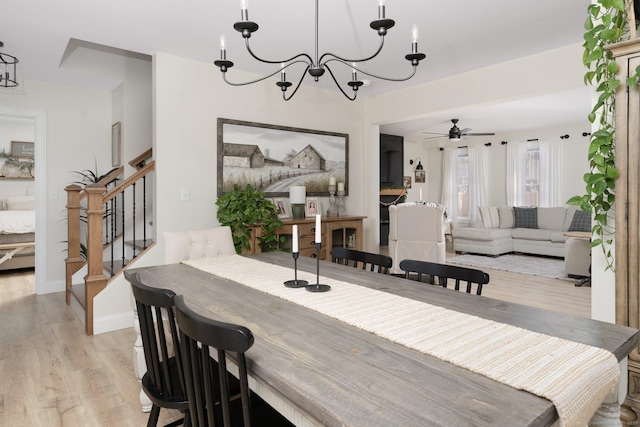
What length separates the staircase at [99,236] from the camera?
130 inches

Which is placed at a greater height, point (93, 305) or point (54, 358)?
point (93, 305)

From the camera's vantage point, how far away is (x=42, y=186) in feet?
15.3

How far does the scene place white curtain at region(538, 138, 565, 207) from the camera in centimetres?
803

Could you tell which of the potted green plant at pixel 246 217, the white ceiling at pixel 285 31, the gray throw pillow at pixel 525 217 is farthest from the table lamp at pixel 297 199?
the gray throw pillow at pixel 525 217

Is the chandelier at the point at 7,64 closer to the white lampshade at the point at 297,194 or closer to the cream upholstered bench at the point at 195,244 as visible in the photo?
the cream upholstered bench at the point at 195,244

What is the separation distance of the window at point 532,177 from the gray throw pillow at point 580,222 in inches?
54.6

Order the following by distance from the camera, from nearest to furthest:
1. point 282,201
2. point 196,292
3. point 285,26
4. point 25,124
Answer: point 196,292 → point 285,26 → point 282,201 → point 25,124

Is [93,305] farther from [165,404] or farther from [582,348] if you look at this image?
[582,348]

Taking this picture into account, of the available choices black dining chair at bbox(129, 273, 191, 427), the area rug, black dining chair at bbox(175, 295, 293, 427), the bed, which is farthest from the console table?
the bed

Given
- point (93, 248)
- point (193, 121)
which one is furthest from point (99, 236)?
point (193, 121)

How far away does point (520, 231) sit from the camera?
7547 mm

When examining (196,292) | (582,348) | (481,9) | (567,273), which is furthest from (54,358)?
(567,273)

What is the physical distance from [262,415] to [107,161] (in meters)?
4.78

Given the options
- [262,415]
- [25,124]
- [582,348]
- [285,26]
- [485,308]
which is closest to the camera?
[582,348]
